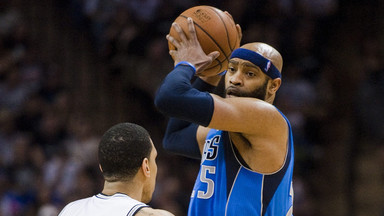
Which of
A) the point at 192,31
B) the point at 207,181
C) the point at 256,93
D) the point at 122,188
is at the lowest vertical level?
the point at 207,181

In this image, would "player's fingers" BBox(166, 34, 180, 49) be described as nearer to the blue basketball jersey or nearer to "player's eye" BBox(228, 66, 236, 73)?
"player's eye" BBox(228, 66, 236, 73)

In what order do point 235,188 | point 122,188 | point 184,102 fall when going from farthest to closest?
point 235,188 < point 184,102 < point 122,188

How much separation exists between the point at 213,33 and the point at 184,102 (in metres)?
0.58

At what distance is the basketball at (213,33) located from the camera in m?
3.56

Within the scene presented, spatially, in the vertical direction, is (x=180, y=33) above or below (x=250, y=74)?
above

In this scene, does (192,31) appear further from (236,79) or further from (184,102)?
(184,102)

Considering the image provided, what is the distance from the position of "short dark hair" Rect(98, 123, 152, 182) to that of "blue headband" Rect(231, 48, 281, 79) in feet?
2.71

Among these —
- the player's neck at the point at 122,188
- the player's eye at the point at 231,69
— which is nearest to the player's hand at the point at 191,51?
the player's eye at the point at 231,69

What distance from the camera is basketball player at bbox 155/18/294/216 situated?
3.20 m

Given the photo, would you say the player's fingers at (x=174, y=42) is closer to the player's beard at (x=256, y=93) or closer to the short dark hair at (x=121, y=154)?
the player's beard at (x=256, y=93)

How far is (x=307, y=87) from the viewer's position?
7.72 m

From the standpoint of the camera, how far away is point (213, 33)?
356cm

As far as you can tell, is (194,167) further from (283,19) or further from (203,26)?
(203,26)

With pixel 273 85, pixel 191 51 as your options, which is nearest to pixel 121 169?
pixel 191 51
